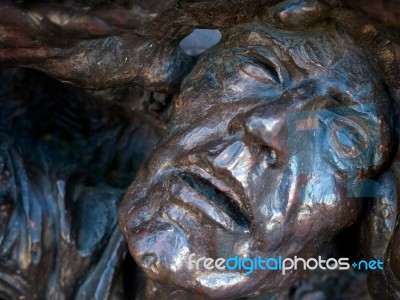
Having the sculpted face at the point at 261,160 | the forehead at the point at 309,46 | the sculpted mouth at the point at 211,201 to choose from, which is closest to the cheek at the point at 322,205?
the sculpted face at the point at 261,160

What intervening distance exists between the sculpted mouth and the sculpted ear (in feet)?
0.95

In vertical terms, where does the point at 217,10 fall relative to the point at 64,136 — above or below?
above

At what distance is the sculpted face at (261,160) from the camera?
1.02m

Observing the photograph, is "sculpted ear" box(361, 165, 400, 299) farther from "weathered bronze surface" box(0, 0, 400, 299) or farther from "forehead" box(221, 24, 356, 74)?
"forehead" box(221, 24, 356, 74)

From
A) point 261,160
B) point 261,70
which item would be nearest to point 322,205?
point 261,160

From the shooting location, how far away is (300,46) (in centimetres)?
106

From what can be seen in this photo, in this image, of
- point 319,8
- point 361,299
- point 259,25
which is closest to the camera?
point 319,8

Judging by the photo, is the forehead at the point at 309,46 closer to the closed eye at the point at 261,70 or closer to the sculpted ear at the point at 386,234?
the closed eye at the point at 261,70

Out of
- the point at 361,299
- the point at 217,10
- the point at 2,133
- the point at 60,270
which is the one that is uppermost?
the point at 217,10

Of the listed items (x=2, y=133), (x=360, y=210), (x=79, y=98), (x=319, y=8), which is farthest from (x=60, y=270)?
(x=319, y=8)

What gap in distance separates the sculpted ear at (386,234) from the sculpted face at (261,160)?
0.22 feet

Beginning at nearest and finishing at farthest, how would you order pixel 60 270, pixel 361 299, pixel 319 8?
1. pixel 319 8
2. pixel 60 270
3. pixel 361 299

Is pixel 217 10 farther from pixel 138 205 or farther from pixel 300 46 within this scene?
pixel 138 205

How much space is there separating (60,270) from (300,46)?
2.46 feet
